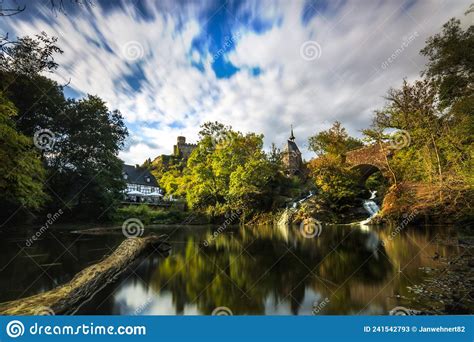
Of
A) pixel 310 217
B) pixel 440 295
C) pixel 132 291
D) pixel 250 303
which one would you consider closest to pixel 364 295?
pixel 440 295

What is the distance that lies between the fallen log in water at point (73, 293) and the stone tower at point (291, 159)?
36982mm

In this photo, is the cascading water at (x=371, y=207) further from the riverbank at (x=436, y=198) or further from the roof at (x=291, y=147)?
the roof at (x=291, y=147)

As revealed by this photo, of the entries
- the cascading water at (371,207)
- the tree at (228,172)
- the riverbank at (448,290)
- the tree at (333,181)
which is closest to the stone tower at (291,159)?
the tree at (228,172)

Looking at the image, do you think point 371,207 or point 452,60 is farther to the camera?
point 371,207

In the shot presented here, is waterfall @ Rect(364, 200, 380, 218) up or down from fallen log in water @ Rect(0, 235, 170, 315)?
up

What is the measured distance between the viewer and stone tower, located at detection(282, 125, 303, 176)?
44.3 metres

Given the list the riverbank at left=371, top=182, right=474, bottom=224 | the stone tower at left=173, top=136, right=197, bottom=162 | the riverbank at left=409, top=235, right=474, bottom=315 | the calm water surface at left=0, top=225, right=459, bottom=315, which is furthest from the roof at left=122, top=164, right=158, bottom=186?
the riverbank at left=409, top=235, right=474, bottom=315

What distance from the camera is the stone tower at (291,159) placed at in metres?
44.3

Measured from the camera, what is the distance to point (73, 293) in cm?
488

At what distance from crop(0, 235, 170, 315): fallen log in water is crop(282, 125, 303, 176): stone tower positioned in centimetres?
3698

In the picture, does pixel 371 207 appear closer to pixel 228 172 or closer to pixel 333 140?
pixel 333 140

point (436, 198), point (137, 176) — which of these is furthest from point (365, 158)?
point (137, 176)

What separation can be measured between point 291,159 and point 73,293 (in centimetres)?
4442

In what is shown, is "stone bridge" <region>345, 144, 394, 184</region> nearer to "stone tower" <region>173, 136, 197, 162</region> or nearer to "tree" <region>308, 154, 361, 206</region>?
"tree" <region>308, 154, 361, 206</region>
